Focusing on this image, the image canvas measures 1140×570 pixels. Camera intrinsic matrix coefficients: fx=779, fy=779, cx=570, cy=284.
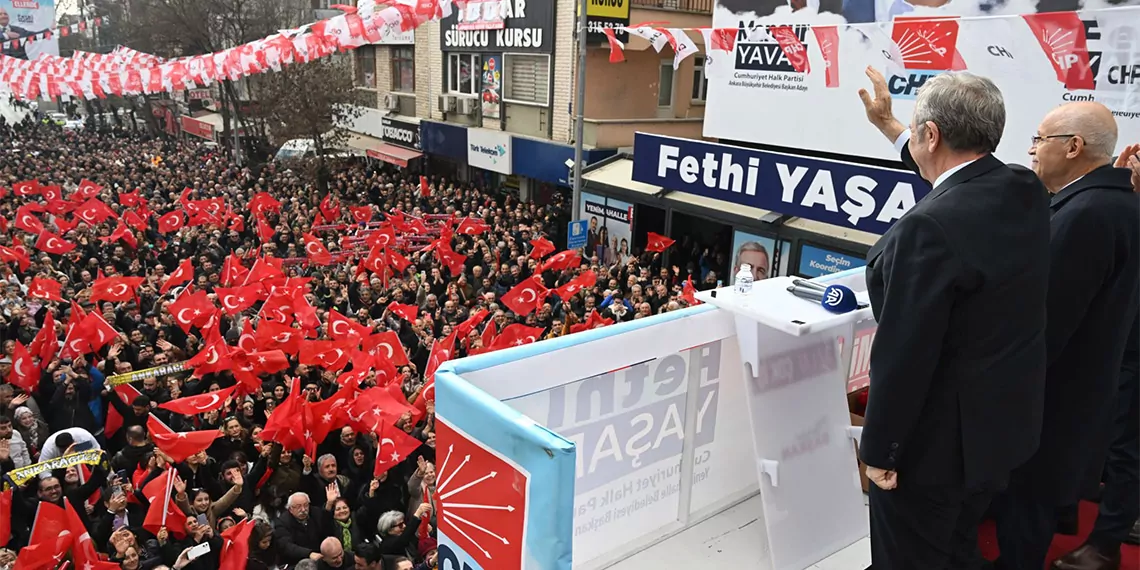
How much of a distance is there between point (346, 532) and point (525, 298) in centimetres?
535

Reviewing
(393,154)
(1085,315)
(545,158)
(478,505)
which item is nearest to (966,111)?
(1085,315)

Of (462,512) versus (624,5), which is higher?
(624,5)

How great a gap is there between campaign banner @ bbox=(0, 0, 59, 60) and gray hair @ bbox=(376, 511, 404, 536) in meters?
49.4

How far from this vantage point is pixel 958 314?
7.04 feet

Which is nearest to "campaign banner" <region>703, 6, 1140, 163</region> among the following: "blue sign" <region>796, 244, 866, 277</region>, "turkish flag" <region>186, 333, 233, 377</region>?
"blue sign" <region>796, 244, 866, 277</region>

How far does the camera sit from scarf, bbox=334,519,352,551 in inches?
256

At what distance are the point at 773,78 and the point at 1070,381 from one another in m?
13.3

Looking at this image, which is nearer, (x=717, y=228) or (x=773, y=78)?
(x=773, y=78)

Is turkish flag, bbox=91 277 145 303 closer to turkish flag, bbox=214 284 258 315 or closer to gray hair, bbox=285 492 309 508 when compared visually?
turkish flag, bbox=214 284 258 315

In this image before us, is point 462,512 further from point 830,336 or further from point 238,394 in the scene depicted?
point 238,394

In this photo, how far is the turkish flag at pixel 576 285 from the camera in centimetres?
1193

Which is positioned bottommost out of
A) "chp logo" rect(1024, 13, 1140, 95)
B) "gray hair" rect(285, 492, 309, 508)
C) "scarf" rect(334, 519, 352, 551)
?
"scarf" rect(334, 519, 352, 551)

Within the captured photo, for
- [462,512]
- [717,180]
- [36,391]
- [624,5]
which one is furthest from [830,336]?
[624,5]

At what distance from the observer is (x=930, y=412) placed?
2.25 m
